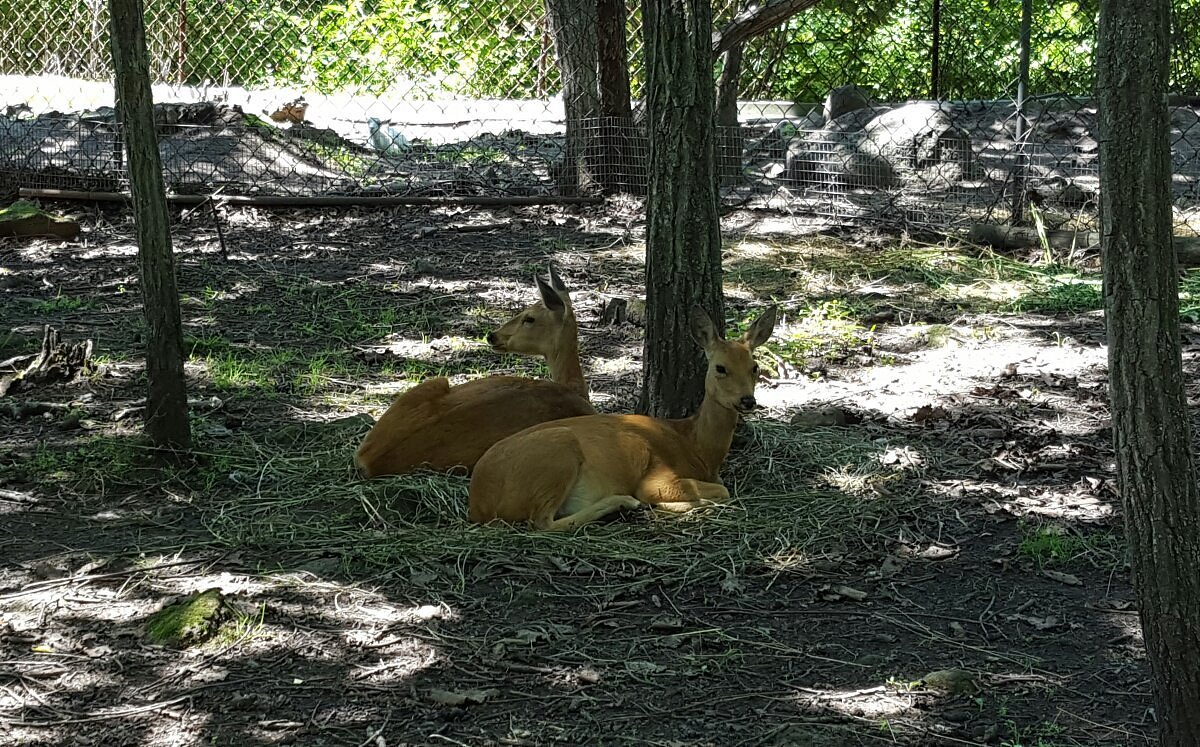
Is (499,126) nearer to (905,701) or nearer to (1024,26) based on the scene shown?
(1024,26)

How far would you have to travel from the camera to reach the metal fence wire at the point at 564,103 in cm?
1059

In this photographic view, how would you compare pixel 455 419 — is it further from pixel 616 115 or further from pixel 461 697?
pixel 616 115

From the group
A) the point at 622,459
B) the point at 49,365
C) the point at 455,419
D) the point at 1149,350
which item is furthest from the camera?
the point at 49,365

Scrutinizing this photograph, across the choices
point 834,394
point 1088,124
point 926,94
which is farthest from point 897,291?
point 926,94

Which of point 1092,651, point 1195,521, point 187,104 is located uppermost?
point 187,104

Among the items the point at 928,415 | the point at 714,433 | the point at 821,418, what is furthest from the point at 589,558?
the point at 928,415

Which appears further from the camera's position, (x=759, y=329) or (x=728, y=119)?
(x=728, y=119)

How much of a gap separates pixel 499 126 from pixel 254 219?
3333 millimetres

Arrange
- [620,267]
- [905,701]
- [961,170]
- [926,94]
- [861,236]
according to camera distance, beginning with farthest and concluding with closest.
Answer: [926,94]
[961,170]
[861,236]
[620,267]
[905,701]

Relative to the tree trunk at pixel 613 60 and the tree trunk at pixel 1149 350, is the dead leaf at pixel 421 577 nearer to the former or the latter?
the tree trunk at pixel 1149 350

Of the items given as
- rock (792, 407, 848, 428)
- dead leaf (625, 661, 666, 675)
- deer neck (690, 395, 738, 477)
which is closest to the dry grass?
deer neck (690, 395, 738, 477)

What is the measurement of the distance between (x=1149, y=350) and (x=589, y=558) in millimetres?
2352

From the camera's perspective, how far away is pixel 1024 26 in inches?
370

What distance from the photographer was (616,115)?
1127 cm
